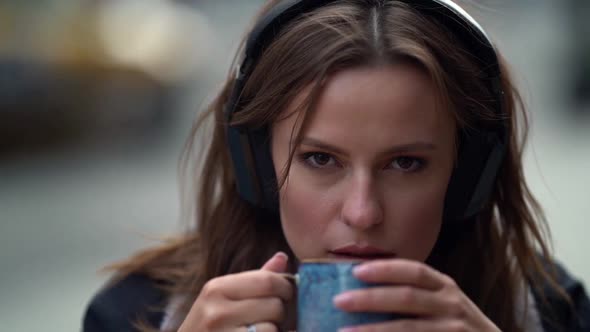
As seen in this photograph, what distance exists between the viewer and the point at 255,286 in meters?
1.37

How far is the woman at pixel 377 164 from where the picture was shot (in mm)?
1378

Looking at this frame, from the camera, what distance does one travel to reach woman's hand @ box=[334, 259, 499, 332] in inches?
48.5

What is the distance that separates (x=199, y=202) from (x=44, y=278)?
14.2 feet

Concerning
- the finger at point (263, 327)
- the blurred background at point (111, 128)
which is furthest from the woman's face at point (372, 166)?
the blurred background at point (111, 128)

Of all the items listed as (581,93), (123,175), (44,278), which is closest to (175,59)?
(123,175)

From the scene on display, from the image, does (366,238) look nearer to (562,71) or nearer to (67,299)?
(67,299)

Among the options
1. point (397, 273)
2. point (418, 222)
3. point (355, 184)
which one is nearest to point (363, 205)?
point (355, 184)

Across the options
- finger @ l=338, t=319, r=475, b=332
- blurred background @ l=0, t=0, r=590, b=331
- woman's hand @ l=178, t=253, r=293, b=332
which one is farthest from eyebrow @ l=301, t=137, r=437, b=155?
blurred background @ l=0, t=0, r=590, b=331

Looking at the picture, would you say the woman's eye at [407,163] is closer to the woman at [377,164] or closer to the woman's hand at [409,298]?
the woman at [377,164]

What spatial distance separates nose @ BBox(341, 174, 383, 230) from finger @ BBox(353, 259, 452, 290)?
22 centimetres

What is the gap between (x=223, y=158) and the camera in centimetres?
211

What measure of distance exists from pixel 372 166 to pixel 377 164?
14 mm

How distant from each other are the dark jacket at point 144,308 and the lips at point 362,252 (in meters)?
0.69

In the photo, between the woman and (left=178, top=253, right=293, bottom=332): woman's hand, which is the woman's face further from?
(left=178, top=253, right=293, bottom=332): woman's hand
